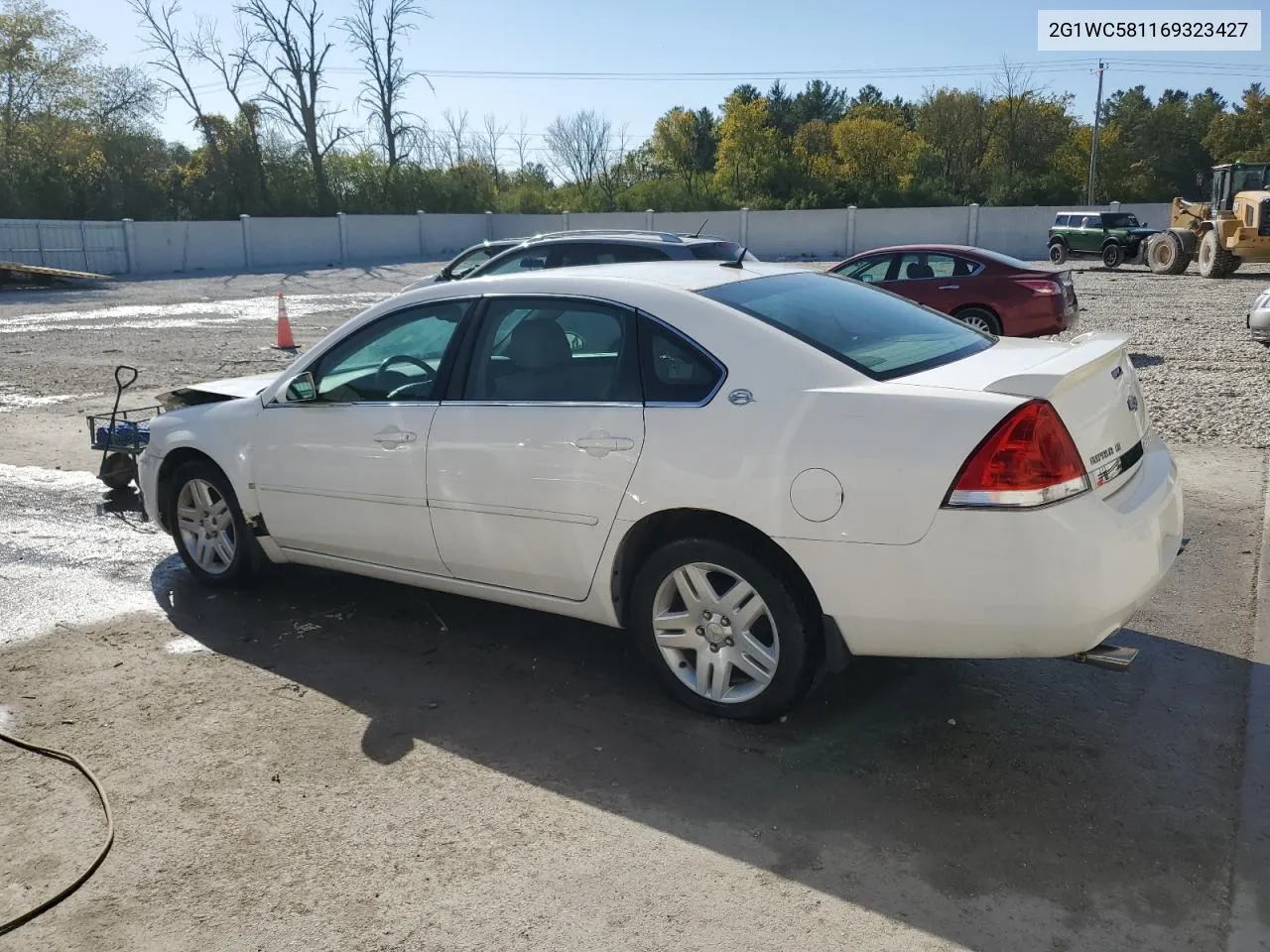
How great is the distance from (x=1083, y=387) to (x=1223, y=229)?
2630 cm

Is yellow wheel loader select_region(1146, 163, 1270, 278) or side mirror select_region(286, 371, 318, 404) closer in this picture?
side mirror select_region(286, 371, 318, 404)

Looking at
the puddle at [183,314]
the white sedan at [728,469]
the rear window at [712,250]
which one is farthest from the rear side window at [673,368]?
the puddle at [183,314]

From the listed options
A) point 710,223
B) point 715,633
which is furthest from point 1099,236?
point 715,633

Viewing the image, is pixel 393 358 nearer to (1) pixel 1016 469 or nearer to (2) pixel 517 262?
(1) pixel 1016 469

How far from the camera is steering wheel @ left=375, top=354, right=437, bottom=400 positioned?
15.4ft

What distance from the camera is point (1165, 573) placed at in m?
3.83

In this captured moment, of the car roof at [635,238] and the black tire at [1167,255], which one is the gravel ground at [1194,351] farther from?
the car roof at [635,238]

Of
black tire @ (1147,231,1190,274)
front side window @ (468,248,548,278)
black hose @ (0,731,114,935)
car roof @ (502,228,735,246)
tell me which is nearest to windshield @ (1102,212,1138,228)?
black tire @ (1147,231,1190,274)

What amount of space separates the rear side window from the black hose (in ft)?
7.45

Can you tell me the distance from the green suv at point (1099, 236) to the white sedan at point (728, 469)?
Result: 3027cm

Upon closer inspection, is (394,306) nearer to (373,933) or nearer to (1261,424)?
(373,933)

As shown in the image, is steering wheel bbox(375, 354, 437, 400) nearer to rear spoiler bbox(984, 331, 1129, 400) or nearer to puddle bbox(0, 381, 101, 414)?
rear spoiler bbox(984, 331, 1129, 400)

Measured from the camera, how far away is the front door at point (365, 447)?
464cm

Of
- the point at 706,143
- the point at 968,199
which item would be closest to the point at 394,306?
the point at 968,199
